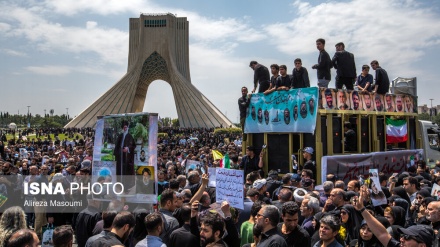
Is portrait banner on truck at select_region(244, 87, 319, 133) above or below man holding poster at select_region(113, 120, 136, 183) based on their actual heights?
above

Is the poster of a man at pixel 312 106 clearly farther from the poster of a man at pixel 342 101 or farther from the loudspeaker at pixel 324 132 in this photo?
the poster of a man at pixel 342 101

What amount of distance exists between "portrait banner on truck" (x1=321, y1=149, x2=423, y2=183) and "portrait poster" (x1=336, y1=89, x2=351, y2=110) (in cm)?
103

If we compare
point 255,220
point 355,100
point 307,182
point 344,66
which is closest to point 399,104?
point 344,66

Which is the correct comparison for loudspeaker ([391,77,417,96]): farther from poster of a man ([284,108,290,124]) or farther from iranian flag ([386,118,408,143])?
poster of a man ([284,108,290,124])

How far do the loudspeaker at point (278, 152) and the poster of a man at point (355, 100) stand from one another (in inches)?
62.6

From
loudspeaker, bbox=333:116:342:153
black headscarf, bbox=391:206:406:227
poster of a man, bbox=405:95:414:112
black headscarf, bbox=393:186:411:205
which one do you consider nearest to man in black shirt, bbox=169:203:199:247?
black headscarf, bbox=391:206:406:227

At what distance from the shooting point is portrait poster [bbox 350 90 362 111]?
9.06 metres

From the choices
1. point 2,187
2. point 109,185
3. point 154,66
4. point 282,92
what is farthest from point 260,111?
point 154,66

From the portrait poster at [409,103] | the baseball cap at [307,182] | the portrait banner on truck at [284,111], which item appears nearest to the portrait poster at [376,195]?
the baseball cap at [307,182]

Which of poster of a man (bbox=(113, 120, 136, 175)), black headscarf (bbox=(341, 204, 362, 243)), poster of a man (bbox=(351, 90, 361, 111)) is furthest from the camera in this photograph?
poster of a man (bbox=(351, 90, 361, 111))

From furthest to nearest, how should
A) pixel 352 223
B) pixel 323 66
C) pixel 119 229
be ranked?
pixel 323 66
pixel 352 223
pixel 119 229

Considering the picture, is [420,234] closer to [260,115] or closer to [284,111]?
[284,111]

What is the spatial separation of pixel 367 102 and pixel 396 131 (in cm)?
142

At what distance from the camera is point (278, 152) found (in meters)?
9.12
